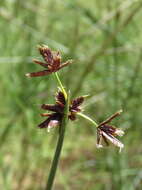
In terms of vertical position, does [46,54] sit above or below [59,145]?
above

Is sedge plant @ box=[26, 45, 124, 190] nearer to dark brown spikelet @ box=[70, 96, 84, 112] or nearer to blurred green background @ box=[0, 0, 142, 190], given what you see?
dark brown spikelet @ box=[70, 96, 84, 112]

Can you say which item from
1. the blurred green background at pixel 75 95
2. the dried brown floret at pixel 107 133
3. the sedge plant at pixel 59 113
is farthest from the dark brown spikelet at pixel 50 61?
the blurred green background at pixel 75 95

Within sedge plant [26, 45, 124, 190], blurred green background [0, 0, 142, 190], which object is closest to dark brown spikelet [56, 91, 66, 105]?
sedge plant [26, 45, 124, 190]

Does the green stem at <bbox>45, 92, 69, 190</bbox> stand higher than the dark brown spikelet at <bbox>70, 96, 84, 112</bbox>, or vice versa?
the dark brown spikelet at <bbox>70, 96, 84, 112</bbox>

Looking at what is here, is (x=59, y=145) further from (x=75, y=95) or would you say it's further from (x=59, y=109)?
(x=75, y=95)

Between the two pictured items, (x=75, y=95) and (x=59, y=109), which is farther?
(x=75, y=95)

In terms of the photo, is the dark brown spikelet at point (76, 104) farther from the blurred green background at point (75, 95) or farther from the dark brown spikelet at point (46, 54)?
the blurred green background at point (75, 95)

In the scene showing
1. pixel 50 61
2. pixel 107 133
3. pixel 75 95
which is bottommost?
pixel 75 95

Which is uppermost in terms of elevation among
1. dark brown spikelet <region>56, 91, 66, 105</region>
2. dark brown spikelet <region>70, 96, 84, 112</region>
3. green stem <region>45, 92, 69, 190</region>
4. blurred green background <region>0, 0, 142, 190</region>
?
dark brown spikelet <region>56, 91, 66, 105</region>

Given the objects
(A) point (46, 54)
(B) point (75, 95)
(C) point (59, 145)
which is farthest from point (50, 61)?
(B) point (75, 95)

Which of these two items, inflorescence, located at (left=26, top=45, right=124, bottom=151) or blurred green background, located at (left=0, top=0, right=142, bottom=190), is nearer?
inflorescence, located at (left=26, top=45, right=124, bottom=151)
